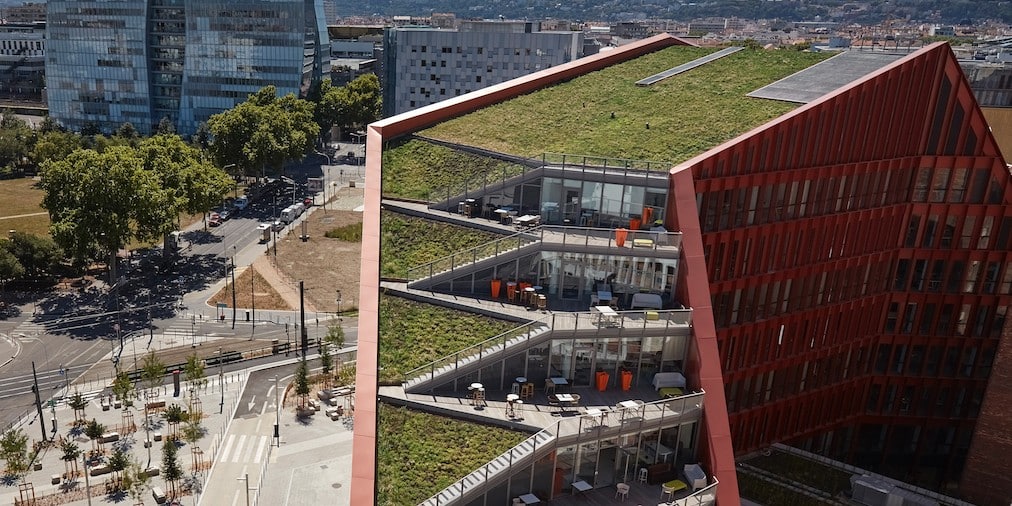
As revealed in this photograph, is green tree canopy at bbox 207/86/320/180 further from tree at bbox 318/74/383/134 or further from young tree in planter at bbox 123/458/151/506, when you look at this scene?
young tree in planter at bbox 123/458/151/506

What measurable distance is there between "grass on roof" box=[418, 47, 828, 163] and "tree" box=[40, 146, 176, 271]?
1553 inches

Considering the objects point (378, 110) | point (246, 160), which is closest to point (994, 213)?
point (246, 160)

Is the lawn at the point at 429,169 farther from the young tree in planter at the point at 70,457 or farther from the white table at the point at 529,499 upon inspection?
the young tree in planter at the point at 70,457

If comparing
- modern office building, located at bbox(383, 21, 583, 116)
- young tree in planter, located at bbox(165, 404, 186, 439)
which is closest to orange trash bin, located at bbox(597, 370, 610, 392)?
young tree in planter, located at bbox(165, 404, 186, 439)

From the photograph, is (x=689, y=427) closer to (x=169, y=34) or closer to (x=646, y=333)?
(x=646, y=333)

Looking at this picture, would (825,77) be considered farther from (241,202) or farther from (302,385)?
(241,202)

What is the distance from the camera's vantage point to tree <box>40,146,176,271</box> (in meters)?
66.2

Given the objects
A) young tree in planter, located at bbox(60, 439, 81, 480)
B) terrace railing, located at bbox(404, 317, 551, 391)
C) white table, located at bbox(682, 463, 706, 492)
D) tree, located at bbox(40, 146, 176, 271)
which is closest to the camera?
→ white table, located at bbox(682, 463, 706, 492)

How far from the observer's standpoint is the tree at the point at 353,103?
470 feet

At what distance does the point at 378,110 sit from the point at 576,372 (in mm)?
128369

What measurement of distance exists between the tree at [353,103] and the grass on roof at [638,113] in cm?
9929

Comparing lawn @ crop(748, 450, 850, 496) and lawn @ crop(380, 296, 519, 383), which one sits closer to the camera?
lawn @ crop(380, 296, 519, 383)

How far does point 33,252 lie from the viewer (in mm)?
70625

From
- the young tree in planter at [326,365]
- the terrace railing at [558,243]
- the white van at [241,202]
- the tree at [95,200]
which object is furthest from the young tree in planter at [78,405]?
the white van at [241,202]
